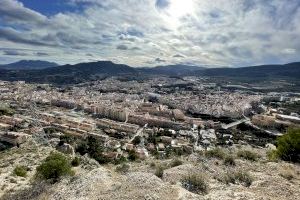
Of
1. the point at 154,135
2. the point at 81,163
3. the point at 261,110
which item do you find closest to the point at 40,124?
the point at 154,135

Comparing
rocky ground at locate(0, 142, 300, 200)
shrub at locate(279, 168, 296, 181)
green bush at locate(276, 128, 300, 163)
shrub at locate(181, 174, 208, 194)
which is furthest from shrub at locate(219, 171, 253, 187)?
green bush at locate(276, 128, 300, 163)

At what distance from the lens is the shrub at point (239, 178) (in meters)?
13.7

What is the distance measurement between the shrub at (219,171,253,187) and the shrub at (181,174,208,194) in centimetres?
102

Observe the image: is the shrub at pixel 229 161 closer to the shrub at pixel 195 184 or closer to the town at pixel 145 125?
the shrub at pixel 195 184

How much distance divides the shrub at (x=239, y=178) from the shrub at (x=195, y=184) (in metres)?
1.02

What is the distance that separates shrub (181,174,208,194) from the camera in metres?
12.9

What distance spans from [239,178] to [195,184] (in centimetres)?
215

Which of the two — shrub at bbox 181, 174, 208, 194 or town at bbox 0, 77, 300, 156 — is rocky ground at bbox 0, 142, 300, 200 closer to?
shrub at bbox 181, 174, 208, 194

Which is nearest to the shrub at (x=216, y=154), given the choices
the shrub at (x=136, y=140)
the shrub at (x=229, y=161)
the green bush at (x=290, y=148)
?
the shrub at (x=229, y=161)

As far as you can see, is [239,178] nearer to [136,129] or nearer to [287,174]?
[287,174]

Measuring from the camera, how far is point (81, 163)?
21.9 meters

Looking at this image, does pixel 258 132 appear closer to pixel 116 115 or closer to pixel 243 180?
pixel 116 115

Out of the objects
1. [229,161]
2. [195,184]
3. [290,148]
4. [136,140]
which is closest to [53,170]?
[195,184]

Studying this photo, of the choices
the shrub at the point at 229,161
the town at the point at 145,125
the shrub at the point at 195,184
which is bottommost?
the town at the point at 145,125
